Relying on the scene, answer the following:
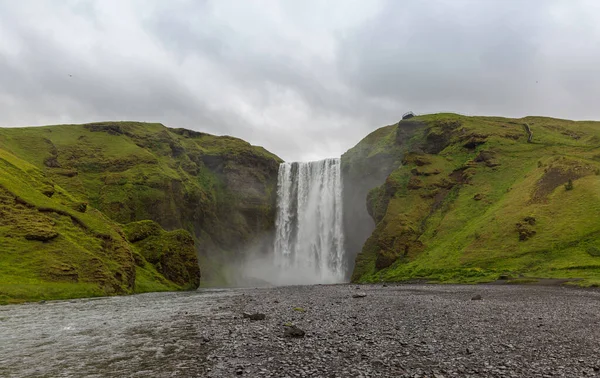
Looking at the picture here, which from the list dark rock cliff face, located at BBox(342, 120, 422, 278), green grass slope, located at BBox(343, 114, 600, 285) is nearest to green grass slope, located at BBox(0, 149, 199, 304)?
green grass slope, located at BBox(343, 114, 600, 285)

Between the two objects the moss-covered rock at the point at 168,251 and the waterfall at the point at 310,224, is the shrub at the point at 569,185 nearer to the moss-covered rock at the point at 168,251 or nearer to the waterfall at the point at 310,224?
the waterfall at the point at 310,224

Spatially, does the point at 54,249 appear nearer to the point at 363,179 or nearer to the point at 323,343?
the point at 323,343

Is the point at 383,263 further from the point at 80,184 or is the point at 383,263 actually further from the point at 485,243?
the point at 80,184

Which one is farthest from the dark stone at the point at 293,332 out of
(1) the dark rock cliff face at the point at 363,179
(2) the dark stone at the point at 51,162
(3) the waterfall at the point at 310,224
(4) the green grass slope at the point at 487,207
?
(2) the dark stone at the point at 51,162

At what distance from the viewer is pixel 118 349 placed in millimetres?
15555

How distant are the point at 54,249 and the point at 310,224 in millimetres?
78185

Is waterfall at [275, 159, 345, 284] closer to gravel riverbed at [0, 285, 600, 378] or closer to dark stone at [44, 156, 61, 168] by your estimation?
dark stone at [44, 156, 61, 168]

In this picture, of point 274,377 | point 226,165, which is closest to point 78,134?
point 226,165

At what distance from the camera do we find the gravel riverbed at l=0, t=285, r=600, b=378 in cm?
1179

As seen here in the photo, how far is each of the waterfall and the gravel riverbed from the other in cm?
8189

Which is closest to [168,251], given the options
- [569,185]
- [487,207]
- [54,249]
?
[54,249]

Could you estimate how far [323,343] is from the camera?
15344mm

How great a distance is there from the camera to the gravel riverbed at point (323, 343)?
11.8 metres

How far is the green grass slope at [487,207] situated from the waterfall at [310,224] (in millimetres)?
17876
